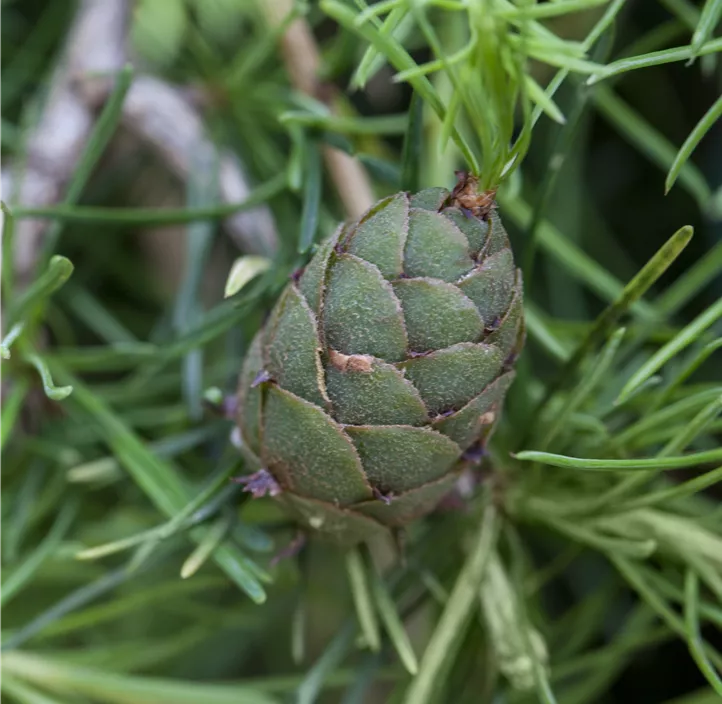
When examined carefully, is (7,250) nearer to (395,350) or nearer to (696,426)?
(395,350)

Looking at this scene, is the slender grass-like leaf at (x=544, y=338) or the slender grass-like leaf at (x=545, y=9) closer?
the slender grass-like leaf at (x=545, y=9)

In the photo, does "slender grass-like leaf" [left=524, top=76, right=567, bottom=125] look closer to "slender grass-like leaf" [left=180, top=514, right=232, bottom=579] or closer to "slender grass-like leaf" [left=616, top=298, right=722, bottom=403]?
"slender grass-like leaf" [left=616, top=298, right=722, bottom=403]

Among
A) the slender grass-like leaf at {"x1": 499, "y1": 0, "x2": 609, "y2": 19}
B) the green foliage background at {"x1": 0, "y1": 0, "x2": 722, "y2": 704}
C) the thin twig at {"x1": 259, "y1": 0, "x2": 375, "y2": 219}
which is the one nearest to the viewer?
the slender grass-like leaf at {"x1": 499, "y1": 0, "x2": 609, "y2": 19}

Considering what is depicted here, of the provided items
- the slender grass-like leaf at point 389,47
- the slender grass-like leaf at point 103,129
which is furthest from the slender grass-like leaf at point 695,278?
the slender grass-like leaf at point 103,129

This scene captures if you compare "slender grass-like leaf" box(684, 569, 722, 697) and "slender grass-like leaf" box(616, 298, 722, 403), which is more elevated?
"slender grass-like leaf" box(616, 298, 722, 403)

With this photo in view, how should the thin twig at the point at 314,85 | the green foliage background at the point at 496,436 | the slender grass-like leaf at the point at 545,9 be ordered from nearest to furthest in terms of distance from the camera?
the slender grass-like leaf at the point at 545,9
the green foliage background at the point at 496,436
the thin twig at the point at 314,85

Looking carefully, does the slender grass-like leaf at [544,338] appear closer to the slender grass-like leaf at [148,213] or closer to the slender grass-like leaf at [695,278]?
the slender grass-like leaf at [695,278]

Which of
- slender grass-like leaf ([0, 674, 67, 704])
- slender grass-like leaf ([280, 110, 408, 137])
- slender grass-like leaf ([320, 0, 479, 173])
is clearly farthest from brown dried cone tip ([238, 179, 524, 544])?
slender grass-like leaf ([0, 674, 67, 704])

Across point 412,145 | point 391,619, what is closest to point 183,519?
point 391,619
